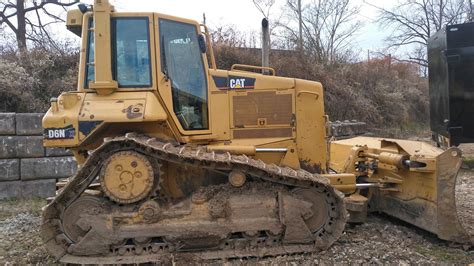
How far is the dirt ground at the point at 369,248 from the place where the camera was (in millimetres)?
4387

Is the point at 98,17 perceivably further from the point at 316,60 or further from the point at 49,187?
the point at 316,60

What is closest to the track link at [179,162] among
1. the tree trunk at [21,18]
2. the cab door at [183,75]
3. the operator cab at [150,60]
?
the cab door at [183,75]

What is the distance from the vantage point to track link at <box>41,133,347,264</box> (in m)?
4.31

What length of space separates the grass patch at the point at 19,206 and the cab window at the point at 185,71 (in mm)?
3631

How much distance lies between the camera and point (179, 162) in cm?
440

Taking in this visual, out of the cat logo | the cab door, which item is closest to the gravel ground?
the cab door

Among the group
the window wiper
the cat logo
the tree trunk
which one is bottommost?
the cat logo

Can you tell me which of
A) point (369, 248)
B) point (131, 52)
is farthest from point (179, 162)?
point (369, 248)

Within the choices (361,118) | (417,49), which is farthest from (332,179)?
(417,49)

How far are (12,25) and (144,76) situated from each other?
1326 cm

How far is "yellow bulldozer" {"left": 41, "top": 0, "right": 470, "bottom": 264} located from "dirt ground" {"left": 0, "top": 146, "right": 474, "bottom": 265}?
0.15m

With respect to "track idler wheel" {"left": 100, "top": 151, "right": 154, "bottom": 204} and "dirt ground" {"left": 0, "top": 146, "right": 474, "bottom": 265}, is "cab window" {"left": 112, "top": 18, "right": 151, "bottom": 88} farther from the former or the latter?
"dirt ground" {"left": 0, "top": 146, "right": 474, "bottom": 265}

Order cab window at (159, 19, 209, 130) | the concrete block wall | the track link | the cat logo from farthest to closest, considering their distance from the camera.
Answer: the concrete block wall
the cat logo
cab window at (159, 19, 209, 130)
the track link

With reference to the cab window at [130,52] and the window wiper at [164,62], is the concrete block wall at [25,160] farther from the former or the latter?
the window wiper at [164,62]
